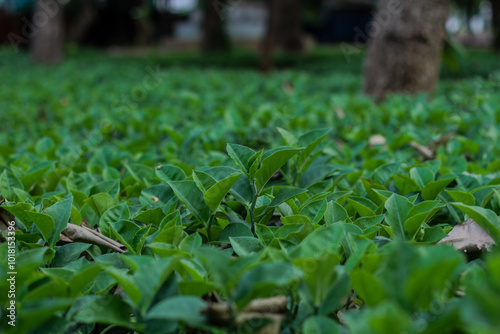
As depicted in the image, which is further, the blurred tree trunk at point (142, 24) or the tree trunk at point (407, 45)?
the blurred tree trunk at point (142, 24)

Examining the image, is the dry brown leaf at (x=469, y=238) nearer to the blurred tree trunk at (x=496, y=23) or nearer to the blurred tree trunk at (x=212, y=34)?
the blurred tree trunk at (x=212, y=34)

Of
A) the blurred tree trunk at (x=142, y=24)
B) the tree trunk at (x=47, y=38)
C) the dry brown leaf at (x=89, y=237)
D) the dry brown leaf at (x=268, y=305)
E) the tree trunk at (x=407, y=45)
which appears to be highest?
the dry brown leaf at (x=268, y=305)

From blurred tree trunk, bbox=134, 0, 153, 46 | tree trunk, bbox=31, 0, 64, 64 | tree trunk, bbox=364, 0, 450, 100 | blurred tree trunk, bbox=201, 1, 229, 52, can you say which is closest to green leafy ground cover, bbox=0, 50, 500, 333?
tree trunk, bbox=364, 0, 450, 100

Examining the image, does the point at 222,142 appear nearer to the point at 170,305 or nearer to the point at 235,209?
the point at 235,209

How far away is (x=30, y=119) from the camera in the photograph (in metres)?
3.63

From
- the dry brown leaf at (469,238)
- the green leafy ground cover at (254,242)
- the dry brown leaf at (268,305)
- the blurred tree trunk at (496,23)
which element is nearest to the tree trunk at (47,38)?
the green leafy ground cover at (254,242)

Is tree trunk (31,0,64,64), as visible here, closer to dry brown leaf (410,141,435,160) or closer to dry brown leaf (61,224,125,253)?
dry brown leaf (410,141,435,160)

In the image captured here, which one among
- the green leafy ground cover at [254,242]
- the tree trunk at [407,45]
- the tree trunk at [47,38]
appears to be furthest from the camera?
the tree trunk at [47,38]

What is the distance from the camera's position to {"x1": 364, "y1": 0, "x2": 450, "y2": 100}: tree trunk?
5.39 metres

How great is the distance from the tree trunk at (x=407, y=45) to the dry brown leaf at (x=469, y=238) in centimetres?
454

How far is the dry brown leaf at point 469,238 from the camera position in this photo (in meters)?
1.12

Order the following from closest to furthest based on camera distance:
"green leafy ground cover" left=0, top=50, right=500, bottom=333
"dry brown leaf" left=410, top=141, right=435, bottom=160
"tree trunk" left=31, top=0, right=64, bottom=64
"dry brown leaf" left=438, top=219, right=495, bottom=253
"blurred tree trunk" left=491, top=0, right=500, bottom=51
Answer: "green leafy ground cover" left=0, top=50, right=500, bottom=333, "dry brown leaf" left=438, top=219, right=495, bottom=253, "dry brown leaf" left=410, top=141, right=435, bottom=160, "tree trunk" left=31, top=0, right=64, bottom=64, "blurred tree trunk" left=491, top=0, right=500, bottom=51

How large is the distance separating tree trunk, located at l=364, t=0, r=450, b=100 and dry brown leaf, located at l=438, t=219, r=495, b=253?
454cm

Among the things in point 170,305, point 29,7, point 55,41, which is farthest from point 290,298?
point 29,7
